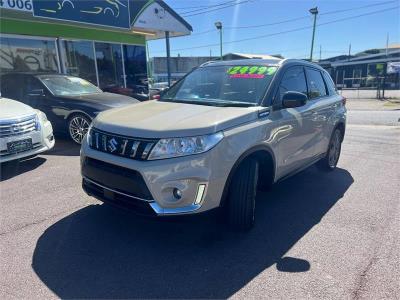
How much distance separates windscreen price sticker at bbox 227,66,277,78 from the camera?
3932 millimetres

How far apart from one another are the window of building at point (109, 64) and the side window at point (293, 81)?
36.9 feet

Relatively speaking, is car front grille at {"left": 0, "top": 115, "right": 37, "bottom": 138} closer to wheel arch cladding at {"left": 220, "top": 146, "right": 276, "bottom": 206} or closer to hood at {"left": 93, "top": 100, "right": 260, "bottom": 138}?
hood at {"left": 93, "top": 100, "right": 260, "bottom": 138}

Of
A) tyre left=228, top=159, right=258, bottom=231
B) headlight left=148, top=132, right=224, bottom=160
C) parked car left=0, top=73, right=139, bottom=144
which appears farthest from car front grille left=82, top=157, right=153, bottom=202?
parked car left=0, top=73, right=139, bottom=144

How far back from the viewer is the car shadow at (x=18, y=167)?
528cm

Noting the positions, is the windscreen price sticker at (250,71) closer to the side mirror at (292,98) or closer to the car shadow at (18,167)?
the side mirror at (292,98)

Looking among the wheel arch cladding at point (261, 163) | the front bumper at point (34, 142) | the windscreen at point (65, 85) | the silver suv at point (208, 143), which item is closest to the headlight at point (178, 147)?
the silver suv at point (208, 143)

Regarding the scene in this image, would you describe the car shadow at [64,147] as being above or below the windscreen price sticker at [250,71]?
below

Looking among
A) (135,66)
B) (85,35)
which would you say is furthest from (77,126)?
(135,66)

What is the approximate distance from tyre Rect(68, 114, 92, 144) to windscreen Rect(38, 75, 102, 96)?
818 millimetres

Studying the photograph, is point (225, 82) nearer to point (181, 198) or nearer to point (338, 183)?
point (181, 198)

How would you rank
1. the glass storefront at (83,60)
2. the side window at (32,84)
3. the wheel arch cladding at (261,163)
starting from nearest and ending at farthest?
the wheel arch cladding at (261,163) < the side window at (32,84) < the glass storefront at (83,60)

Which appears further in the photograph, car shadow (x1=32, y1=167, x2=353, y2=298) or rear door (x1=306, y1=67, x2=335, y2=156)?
rear door (x1=306, y1=67, x2=335, y2=156)

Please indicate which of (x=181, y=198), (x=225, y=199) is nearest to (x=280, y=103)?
(x=225, y=199)

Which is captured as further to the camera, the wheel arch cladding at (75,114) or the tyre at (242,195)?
the wheel arch cladding at (75,114)
